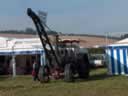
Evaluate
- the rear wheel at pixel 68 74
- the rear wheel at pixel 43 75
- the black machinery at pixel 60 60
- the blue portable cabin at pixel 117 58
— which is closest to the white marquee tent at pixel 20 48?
the blue portable cabin at pixel 117 58

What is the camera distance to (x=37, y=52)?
119 feet

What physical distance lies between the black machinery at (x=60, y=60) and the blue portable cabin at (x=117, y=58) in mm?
2943

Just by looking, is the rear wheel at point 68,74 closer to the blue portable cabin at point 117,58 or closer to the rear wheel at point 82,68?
the rear wheel at point 82,68

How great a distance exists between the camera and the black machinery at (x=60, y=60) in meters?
26.2

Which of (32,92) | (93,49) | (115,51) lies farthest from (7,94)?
(93,49)

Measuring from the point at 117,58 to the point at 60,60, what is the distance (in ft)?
18.0

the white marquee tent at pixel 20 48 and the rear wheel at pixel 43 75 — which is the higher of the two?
the white marquee tent at pixel 20 48

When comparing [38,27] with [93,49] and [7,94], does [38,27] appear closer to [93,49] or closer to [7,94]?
[7,94]

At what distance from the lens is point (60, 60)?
2681cm

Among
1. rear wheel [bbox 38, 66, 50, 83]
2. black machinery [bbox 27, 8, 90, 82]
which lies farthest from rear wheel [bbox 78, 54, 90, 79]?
rear wheel [bbox 38, 66, 50, 83]

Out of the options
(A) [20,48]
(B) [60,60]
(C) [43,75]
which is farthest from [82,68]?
(A) [20,48]

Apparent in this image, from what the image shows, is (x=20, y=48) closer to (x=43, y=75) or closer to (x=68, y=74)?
(x=43, y=75)

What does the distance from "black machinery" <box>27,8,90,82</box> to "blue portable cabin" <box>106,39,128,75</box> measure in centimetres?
294

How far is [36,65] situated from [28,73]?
11.2m
